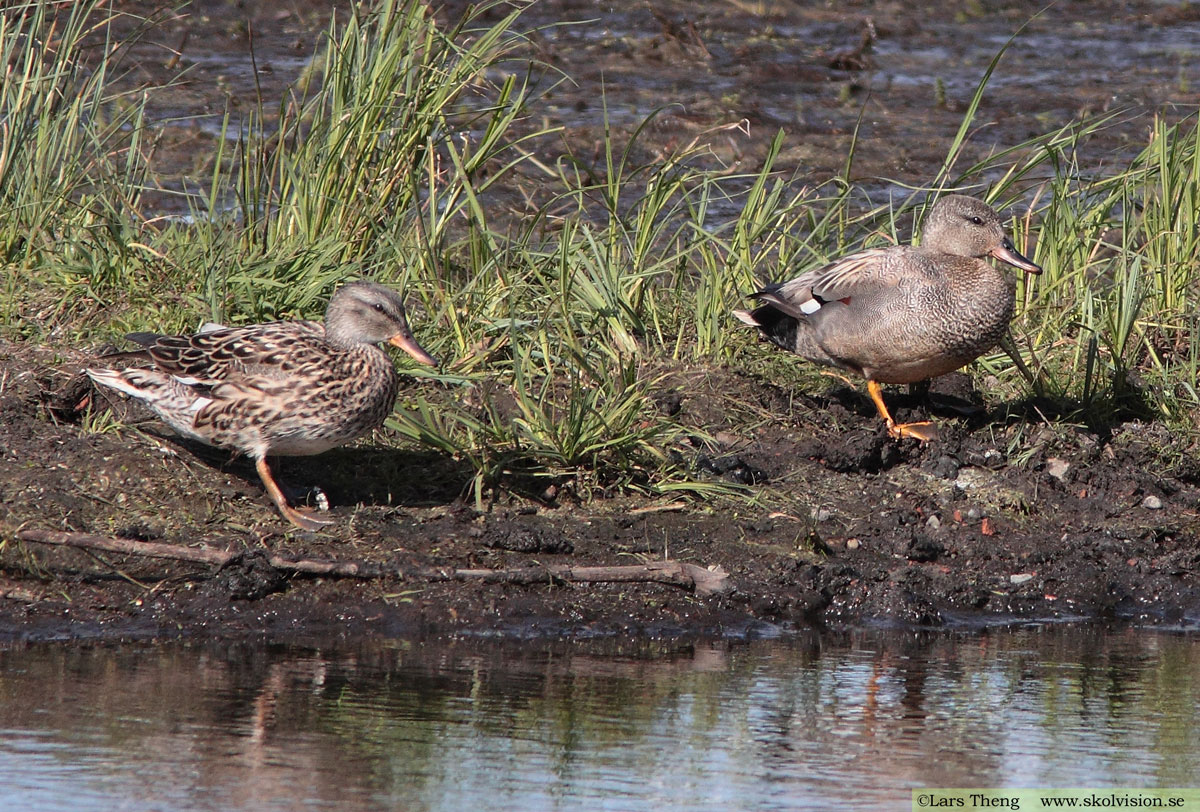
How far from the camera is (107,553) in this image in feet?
18.5

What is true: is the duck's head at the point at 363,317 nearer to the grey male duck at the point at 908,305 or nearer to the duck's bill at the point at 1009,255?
the grey male duck at the point at 908,305

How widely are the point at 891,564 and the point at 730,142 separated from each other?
654 cm

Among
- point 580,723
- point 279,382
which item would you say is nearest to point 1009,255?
point 279,382

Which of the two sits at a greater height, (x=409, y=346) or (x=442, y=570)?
(x=409, y=346)

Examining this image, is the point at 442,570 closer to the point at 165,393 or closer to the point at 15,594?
the point at 165,393

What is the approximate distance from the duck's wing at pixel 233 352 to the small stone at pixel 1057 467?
118 inches

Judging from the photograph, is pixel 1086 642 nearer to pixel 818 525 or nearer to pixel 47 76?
Answer: pixel 818 525

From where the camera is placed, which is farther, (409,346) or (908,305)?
(908,305)

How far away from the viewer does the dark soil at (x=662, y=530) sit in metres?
5.57

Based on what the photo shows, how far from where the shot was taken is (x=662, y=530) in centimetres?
615

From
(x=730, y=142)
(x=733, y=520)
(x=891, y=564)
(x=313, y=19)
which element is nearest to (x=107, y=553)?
(x=733, y=520)

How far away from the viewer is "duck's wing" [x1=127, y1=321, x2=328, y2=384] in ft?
19.2

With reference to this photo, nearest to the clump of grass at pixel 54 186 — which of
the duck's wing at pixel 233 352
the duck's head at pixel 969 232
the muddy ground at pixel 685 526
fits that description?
the muddy ground at pixel 685 526

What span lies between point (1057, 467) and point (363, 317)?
291cm
